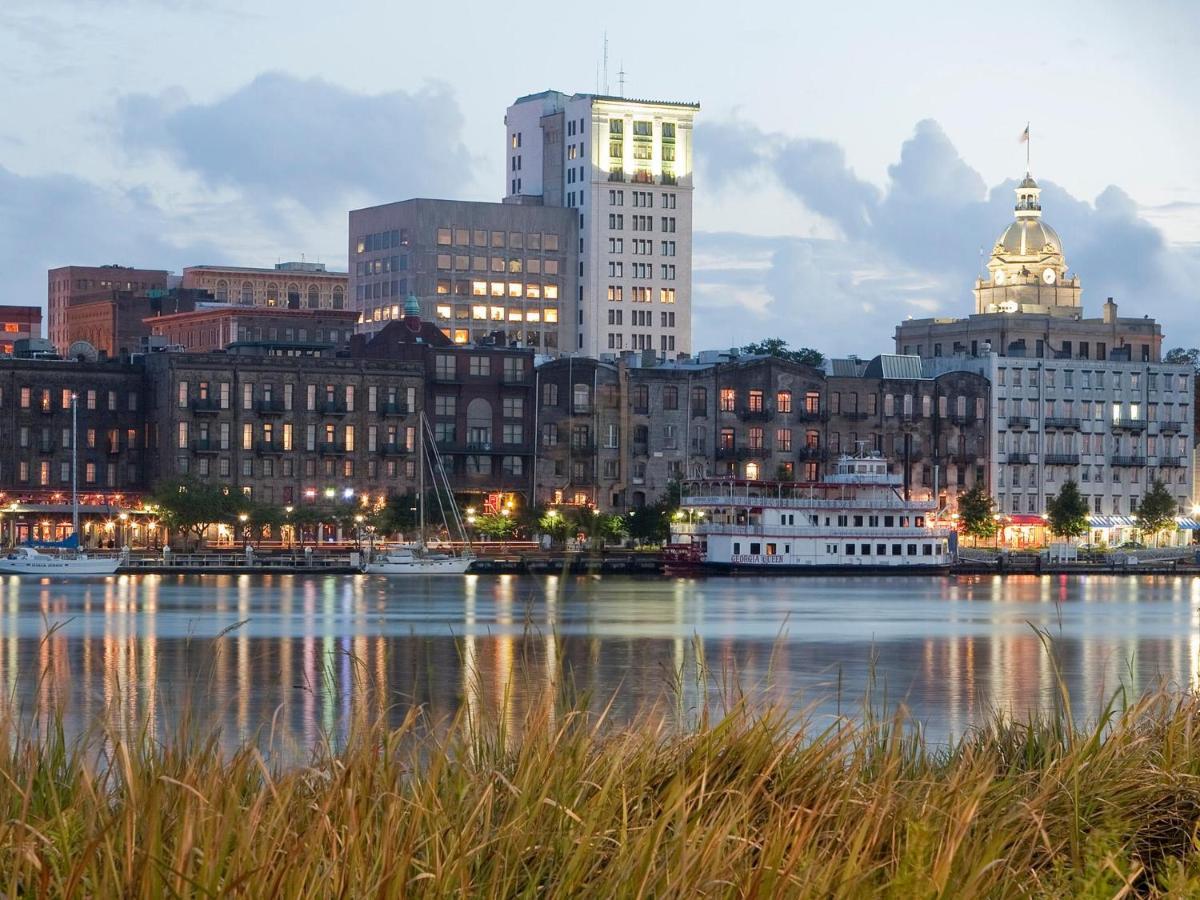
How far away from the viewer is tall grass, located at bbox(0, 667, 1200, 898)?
28.1ft

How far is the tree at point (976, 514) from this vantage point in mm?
127250

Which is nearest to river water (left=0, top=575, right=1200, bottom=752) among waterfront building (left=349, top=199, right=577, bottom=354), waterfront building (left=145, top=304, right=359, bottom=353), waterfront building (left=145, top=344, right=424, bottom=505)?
Result: waterfront building (left=145, top=344, right=424, bottom=505)

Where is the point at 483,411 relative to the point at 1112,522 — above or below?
above

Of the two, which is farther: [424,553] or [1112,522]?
[1112,522]

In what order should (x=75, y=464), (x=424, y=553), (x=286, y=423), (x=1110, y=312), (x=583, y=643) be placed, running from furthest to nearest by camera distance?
(x=1110, y=312) < (x=286, y=423) < (x=75, y=464) < (x=424, y=553) < (x=583, y=643)

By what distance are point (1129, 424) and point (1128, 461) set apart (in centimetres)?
268

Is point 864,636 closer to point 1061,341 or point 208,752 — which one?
point 208,752

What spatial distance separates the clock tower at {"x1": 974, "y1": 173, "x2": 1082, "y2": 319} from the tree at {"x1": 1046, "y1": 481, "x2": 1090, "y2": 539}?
61069 mm

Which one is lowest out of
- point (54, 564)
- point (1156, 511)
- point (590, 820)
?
point (54, 564)

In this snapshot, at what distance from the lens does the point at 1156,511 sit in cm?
13150

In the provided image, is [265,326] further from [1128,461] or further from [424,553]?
[1128,461]

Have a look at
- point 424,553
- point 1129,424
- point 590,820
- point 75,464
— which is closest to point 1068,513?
point 1129,424

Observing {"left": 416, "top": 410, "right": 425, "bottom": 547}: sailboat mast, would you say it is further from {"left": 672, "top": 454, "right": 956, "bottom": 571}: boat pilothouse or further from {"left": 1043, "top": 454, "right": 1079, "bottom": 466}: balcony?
{"left": 1043, "top": 454, "right": 1079, "bottom": 466}: balcony

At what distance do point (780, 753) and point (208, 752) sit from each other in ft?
11.1
